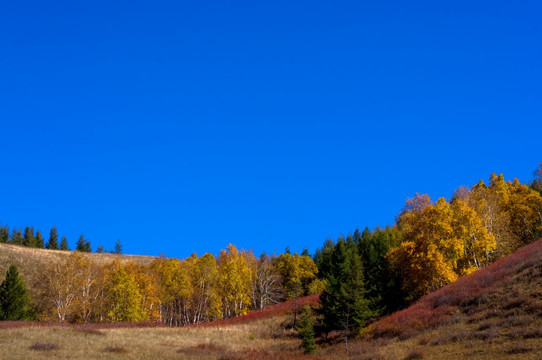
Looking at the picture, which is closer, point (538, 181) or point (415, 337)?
point (415, 337)

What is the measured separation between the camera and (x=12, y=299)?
62.9 metres

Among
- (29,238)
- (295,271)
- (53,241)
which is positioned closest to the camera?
(295,271)

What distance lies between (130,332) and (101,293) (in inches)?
1372

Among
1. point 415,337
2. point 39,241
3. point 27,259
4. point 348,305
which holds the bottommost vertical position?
point 415,337

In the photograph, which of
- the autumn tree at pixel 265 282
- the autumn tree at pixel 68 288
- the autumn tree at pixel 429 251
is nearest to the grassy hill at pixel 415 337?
the autumn tree at pixel 429 251

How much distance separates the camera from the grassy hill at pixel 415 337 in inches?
1058

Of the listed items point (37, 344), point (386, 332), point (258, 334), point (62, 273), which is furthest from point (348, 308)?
point (62, 273)

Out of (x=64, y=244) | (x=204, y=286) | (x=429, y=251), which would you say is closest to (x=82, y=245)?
(x=64, y=244)

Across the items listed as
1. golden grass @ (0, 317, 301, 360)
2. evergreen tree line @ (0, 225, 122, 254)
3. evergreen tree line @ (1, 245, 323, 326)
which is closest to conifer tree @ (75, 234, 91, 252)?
evergreen tree line @ (0, 225, 122, 254)

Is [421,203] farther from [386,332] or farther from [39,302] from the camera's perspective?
[39,302]

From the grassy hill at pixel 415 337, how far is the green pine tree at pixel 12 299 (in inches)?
881

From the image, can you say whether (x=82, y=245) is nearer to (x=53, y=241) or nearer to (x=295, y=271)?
(x=53, y=241)

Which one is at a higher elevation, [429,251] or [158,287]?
[158,287]

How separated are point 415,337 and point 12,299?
5928 cm
